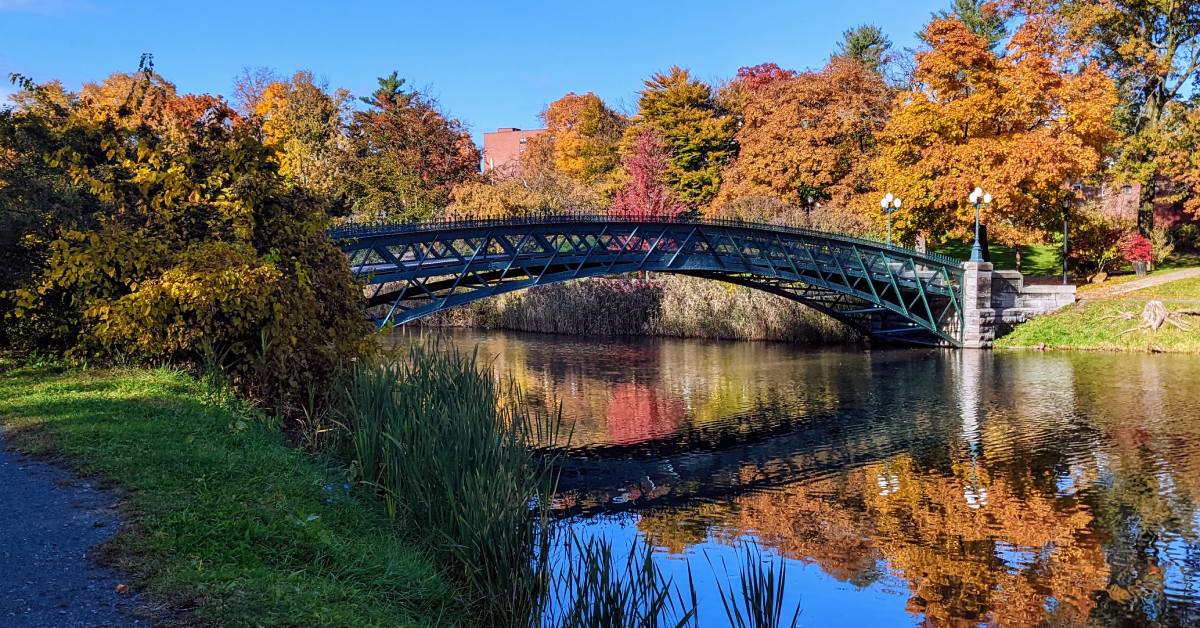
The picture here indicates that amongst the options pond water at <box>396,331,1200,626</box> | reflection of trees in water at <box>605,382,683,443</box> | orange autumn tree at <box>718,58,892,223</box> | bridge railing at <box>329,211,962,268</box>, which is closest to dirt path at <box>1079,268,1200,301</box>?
bridge railing at <box>329,211,962,268</box>

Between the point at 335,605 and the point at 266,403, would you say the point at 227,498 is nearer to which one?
the point at 335,605

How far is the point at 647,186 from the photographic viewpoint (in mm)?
43281

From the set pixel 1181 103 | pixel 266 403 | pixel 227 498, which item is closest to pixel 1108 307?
pixel 1181 103

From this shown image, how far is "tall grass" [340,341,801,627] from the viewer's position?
623 centimetres

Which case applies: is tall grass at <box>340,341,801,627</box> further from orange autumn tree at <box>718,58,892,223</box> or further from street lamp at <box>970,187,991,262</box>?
orange autumn tree at <box>718,58,892,223</box>

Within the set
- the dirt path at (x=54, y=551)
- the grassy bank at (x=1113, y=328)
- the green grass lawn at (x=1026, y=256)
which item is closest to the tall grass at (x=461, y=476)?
the dirt path at (x=54, y=551)

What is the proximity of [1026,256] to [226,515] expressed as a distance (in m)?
43.5

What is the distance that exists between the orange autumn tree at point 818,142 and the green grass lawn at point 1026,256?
5.52m

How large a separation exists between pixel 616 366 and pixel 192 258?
53.2ft

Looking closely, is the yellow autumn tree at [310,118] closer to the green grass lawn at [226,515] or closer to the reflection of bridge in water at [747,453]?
the reflection of bridge in water at [747,453]

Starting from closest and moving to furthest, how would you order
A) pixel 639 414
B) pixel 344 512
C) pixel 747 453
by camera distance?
pixel 344 512
pixel 747 453
pixel 639 414

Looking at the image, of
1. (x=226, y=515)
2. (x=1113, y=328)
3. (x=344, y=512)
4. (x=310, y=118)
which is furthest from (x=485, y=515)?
(x=310, y=118)

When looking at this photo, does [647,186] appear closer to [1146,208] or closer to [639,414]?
[1146,208]

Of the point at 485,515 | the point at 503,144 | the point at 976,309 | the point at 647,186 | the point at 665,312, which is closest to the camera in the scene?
the point at 485,515
